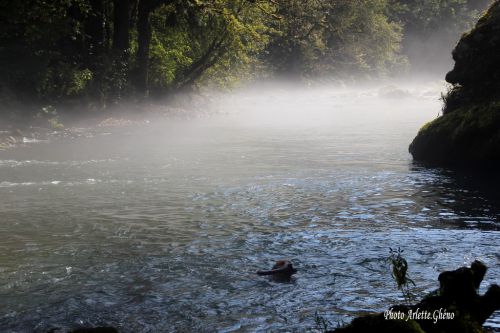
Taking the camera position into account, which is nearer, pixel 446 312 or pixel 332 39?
pixel 446 312

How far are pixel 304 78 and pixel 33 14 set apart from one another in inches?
1561

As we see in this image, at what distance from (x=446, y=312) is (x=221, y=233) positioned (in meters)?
6.15

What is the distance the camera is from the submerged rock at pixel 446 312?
4.84 m

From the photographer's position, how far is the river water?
24.3 ft

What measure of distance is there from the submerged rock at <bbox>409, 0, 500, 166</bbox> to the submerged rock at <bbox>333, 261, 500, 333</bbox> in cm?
1199

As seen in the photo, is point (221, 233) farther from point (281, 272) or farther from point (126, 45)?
point (126, 45)

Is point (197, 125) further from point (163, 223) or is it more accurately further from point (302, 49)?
point (302, 49)

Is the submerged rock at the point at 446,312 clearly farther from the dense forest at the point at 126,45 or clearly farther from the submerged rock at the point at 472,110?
the dense forest at the point at 126,45

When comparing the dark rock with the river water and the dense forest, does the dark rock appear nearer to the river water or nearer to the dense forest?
the river water

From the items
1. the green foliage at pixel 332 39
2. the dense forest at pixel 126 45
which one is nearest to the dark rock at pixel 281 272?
the dense forest at pixel 126 45

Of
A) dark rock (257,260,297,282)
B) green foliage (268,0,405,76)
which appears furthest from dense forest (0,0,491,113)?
dark rock (257,260,297,282)

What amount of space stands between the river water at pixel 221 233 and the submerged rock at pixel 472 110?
3.42 feet

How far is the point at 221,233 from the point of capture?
10938mm

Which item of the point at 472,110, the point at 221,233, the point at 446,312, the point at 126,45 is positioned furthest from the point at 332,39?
the point at 446,312
